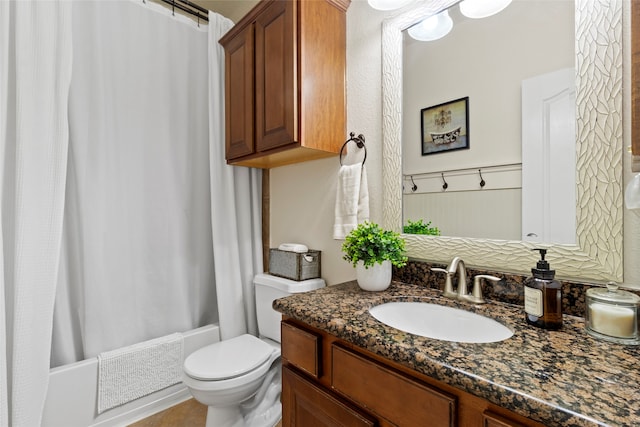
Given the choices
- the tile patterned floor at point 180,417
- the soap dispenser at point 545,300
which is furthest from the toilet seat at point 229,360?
the soap dispenser at point 545,300

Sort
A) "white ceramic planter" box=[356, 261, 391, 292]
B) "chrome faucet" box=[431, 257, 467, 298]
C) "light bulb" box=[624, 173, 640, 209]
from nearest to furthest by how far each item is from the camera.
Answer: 1. "light bulb" box=[624, 173, 640, 209]
2. "chrome faucet" box=[431, 257, 467, 298]
3. "white ceramic planter" box=[356, 261, 391, 292]

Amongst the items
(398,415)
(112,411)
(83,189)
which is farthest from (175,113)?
(398,415)

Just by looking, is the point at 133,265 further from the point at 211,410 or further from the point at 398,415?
the point at 398,415

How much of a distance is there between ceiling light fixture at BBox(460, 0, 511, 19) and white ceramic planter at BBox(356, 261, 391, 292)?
949 mm

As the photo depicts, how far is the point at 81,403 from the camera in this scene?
58.6 inches

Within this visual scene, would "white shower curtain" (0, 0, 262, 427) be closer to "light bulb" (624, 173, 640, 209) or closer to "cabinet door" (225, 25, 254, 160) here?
"cabinet door" (225, 25, 254, 160)

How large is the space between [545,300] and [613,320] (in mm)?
128

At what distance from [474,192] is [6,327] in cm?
200

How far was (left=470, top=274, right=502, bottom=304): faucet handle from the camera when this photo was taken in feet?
3.22

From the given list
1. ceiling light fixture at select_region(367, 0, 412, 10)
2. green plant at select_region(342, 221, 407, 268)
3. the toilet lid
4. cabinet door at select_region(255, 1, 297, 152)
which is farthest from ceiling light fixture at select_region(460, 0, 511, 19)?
the toilet lid

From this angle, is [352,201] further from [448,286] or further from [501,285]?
[501,285]

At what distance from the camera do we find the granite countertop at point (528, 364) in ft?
1.55

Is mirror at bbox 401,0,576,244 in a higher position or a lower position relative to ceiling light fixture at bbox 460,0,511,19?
lower

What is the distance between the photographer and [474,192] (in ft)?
3.60
